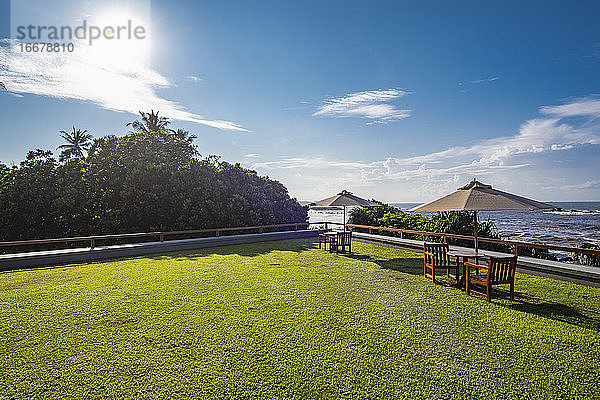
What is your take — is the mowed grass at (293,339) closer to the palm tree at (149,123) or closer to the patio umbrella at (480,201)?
the patio umbrella at (480,201)

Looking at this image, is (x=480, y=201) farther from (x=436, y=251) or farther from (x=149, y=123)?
(x=149, y=123)

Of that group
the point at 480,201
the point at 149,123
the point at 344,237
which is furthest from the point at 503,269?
the point at 149,123

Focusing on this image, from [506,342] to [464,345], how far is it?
1.72 ft

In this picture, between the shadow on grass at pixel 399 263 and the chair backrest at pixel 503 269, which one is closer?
the chair backrest at pixel 503 269

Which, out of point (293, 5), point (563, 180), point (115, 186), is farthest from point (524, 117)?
point (115, 186)

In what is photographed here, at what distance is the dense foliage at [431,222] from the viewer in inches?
424

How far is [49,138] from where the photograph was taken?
1502 cm

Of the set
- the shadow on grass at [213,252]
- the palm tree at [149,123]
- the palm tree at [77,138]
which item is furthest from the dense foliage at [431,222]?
the palm tree at [77,138]

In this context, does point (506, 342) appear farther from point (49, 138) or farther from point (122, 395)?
point (49, 138)

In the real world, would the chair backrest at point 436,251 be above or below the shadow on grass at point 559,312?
above

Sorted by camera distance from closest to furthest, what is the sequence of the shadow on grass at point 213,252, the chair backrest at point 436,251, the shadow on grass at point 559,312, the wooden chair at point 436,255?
1. the shadow on grass at point 559,312
2. the wooden chair at point 436,255
3. the chair backrest at point 436,251
4. the shadow on grass at point 213,252

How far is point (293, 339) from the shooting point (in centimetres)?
392

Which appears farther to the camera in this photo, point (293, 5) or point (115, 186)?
point (115, 186)

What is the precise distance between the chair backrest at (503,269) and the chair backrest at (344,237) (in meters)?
5.35
